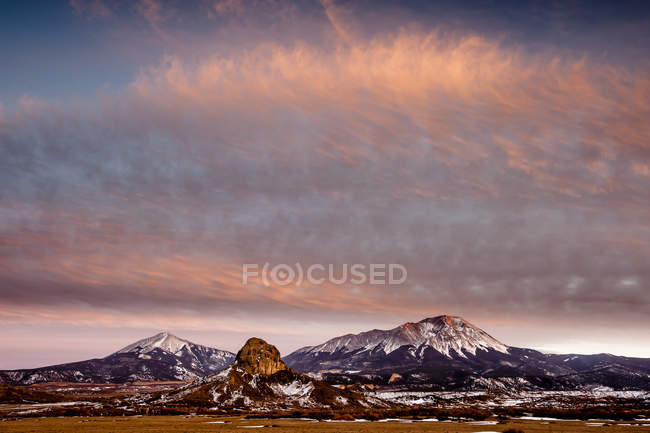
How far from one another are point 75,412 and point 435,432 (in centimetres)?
12910

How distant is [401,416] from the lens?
14325cm

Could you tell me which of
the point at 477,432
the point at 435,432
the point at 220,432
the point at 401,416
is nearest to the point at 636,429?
the point at 477,432

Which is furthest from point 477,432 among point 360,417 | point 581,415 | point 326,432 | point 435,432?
point 581,415

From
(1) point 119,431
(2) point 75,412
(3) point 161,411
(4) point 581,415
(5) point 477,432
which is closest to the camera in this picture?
(5) point 477,432

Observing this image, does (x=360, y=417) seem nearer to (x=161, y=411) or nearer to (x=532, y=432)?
(x=532, y=432)

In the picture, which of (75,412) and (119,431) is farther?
(75,412)

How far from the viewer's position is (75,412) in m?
157

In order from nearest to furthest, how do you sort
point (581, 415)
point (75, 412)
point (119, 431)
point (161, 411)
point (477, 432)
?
point (477, 432)
point (119, 431)
point (581, 415)
point (75, 412)
point (161, 411)

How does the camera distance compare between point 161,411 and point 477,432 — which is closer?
point 477,432

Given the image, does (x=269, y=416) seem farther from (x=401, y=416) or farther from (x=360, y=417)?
(x=401, y=416)

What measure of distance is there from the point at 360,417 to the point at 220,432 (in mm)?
65237

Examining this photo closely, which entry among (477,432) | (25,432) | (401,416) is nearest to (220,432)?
(25,432)

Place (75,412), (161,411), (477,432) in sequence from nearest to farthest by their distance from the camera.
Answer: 1. (477,432)
2. (75,412)
3. (161,411)

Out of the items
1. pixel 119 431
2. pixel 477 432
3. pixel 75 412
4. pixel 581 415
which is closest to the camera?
pixel 477 432
